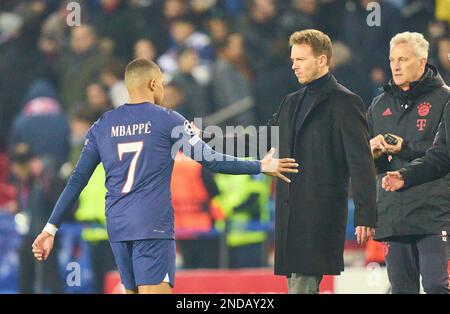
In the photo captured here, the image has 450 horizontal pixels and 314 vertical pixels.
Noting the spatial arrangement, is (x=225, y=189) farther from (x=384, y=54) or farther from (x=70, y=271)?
(x=384, y=54)

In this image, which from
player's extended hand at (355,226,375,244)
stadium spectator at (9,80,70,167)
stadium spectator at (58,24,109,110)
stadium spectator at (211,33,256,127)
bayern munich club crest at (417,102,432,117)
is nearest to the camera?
player's extended hand at (355,226,375,244)

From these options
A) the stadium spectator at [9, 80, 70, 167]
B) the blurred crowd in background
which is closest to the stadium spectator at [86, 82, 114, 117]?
the blurred crowd in background

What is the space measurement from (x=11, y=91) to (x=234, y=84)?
3.10 m

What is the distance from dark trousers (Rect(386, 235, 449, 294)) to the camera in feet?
26.3

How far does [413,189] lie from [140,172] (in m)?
1.91

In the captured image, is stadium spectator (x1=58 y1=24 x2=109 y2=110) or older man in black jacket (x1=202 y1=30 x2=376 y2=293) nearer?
older man in black jacket (x1=202 y1=30 x2=376 y2=293)

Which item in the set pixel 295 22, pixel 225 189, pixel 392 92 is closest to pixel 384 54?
pixel 295 22

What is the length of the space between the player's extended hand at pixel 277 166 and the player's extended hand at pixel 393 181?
0.74m

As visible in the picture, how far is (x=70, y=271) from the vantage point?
12.7 metres

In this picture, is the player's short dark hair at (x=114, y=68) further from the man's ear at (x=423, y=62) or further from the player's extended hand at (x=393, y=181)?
the player's extended hand at (x=393, y=181)

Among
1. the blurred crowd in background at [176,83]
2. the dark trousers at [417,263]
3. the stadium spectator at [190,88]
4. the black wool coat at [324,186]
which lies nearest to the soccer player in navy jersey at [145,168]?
the black wool coat at [324,186]

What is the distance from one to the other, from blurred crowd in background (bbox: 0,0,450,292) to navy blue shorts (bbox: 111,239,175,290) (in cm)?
509

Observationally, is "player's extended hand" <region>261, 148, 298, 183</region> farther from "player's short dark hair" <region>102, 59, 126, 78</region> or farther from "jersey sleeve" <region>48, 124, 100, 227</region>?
"player's short dark hair" <region>102, 59, 126, 78</region>

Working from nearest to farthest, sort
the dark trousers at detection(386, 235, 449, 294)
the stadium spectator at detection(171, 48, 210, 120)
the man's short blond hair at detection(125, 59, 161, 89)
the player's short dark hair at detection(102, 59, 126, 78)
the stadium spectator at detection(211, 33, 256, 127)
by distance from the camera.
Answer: the man's short blond hair at detection(125, 59, 161, 89)
the dark trousers at detection(386, 235, 449, 294)
the stadium spectator at detection(211, 33, 256, 127)
the stadium spectator at detection(171, 48, 210, 120)
the player's short dark hair at detection(102, 59, 126, 78)
